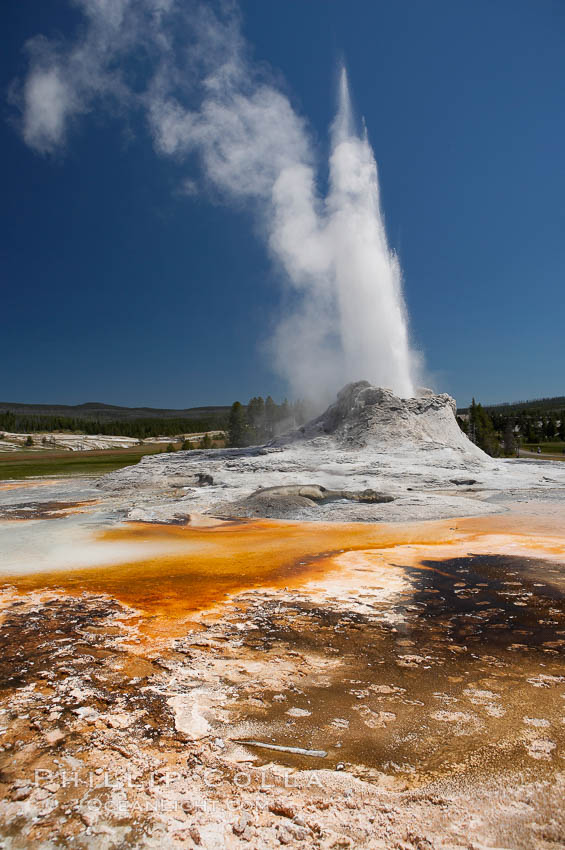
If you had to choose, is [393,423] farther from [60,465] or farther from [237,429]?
[237,429]

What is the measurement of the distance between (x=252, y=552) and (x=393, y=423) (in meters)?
17.5

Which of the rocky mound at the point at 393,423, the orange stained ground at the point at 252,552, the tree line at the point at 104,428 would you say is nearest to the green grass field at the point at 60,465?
the rocky mound at the point at 393,423

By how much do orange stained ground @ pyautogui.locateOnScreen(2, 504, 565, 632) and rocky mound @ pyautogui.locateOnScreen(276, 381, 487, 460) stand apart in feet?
37.1

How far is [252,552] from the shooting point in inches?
426

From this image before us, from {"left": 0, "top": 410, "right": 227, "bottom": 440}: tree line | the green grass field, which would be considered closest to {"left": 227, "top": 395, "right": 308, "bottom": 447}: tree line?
the green grass field

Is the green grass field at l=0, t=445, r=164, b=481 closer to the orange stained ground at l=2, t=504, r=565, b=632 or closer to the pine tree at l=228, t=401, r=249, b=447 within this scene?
the pine tree at l=228, t=401, r=249, b=447

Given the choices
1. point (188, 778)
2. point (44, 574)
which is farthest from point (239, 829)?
point (44, 574)

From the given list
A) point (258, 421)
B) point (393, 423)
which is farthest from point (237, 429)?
point (393, 423)

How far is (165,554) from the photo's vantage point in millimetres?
10656

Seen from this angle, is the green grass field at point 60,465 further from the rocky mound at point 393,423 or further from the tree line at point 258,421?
the rocky mound at point 393,423

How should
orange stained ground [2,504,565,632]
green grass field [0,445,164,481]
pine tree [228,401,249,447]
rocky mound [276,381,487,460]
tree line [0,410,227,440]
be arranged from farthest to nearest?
1. tree line [0,410,227,440]
2. pine tree [228,401,249,447]
3. green grass field [0,445,164,481]
4. rocky mound [276,381,487,460]
5. orange stained ground [2,504,565,632]

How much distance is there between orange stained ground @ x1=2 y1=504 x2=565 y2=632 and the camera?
773 centimetres

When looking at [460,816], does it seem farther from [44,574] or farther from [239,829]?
[44,574]

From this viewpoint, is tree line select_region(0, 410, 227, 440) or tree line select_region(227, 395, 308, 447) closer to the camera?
tree line select_region(227, 395, 308, 447)
